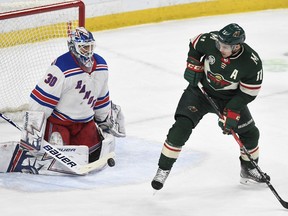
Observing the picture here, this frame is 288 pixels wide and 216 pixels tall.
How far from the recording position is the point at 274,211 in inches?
161

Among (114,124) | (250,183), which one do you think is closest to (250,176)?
(250,183)

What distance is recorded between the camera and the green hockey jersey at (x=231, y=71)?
412cm

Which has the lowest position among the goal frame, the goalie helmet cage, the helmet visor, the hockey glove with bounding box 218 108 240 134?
the goalie helmet cage

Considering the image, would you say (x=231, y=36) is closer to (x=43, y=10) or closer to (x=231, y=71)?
(x=231, y=71)

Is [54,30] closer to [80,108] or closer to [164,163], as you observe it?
[80,108]

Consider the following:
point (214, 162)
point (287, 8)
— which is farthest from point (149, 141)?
point (287, 8)

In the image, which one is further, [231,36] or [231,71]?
[231,71]

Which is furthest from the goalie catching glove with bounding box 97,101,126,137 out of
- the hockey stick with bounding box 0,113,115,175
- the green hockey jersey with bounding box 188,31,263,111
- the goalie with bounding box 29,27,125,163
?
the green hockey jersey with bounding box 188,31,263,111

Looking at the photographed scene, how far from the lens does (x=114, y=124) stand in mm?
4836

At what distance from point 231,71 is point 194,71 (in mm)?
206

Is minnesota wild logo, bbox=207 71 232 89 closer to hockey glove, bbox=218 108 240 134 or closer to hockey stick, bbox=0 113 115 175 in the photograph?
hockey glove, bbox=218 108 240 134

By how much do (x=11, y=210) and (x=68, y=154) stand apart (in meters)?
0.60

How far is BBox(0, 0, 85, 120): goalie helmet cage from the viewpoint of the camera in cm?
523

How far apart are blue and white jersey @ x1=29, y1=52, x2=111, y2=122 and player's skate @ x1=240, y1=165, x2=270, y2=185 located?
0.84 meters
